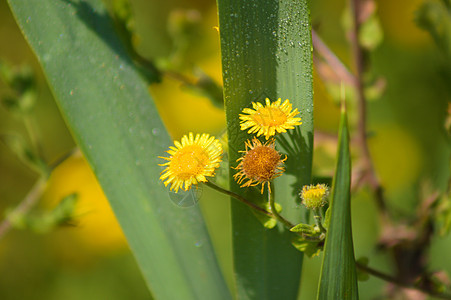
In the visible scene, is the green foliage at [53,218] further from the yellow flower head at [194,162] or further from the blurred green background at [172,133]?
the blurred green background at [172,133]

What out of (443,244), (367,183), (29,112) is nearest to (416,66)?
(443,244)

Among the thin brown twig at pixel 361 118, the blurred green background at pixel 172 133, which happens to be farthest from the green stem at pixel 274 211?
the blurred green background at pixel 172 133

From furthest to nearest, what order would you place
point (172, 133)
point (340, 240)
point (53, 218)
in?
point (172, 133), point (53, 218), point (340, 240)

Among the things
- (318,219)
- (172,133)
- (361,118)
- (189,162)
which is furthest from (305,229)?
(172,133)

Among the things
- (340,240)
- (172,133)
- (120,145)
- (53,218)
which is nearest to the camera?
(340,240)

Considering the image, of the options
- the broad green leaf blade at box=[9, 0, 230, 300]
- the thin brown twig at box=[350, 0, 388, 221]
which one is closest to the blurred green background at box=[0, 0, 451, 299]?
the thin brown twig at box=[350, 0, 388, 221]

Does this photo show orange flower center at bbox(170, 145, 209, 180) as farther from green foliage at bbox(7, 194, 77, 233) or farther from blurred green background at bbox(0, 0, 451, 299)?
blurred green background at bbox(0, 0, 451, 299)

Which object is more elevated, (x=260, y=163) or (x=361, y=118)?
(x=361, y=118)

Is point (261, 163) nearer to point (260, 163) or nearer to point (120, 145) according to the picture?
point (260, 163)
